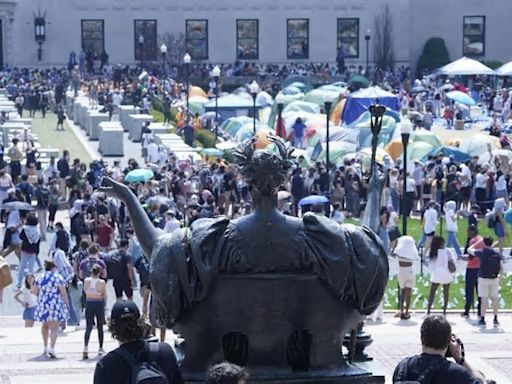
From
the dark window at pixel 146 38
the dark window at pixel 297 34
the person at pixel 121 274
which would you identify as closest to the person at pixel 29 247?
the person at pixel 121 274

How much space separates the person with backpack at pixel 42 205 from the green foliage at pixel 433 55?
50212mm

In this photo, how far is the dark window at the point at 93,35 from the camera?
7712cm

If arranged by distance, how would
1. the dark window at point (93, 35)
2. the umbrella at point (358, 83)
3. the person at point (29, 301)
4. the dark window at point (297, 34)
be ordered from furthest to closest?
the dark window at point (297, 34)
the dark window at point (93, 35)
the umbrella at point (358, 83)
the person at point (29, 301)

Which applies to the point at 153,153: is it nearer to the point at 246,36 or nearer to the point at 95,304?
the point at 95,304

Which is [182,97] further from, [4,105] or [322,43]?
[322,43]

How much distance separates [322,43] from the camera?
261 feet

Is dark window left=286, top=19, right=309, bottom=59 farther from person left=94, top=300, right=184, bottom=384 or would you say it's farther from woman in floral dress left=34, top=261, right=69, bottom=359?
person left=94, top=300, right=184, bottom=384

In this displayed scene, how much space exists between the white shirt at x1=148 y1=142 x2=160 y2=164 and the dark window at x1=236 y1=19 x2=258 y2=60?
1511 inches

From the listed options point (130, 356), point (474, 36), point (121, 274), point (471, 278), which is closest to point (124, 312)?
point (130, 356)

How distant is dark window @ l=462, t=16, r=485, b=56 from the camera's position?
80688 millimetres

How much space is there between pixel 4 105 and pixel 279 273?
47.5 m

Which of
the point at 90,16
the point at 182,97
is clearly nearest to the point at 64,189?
the point at 182,97

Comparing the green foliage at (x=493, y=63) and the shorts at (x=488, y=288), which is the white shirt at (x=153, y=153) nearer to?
the shorts at (x=488, y=288)

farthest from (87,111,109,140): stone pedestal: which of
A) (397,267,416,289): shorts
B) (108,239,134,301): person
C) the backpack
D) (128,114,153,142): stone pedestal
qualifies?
the backpack
